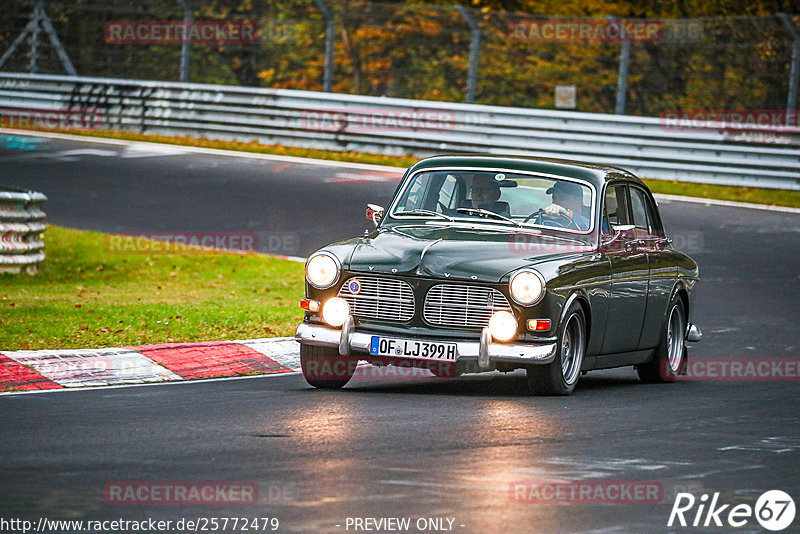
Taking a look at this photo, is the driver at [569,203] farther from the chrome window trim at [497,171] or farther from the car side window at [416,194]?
the car side window at [416,194]

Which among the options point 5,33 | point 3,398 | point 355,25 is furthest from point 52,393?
point 5,33

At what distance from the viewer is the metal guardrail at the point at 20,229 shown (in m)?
16.1

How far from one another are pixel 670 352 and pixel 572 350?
7.09 ft

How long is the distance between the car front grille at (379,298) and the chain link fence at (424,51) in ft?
52.9

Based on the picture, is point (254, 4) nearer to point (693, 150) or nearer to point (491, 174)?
point (693, 150)

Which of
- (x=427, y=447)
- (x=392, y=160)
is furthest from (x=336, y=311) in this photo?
(x=392, y=160)

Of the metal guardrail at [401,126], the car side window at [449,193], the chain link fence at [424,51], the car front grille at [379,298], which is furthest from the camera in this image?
the chain link fence at [424,51]

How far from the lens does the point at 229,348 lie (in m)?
11.8

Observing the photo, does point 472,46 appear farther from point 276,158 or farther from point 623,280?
point 623,280

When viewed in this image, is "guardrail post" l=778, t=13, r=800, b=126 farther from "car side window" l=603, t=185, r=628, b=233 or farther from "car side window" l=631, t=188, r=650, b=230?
"car side window" l=603, t=185, r=628, b=233

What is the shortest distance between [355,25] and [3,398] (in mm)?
19832

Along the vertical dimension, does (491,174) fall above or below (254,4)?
below

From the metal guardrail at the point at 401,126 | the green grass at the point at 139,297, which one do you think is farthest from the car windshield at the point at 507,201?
the metal guardrail at the point at 401,126

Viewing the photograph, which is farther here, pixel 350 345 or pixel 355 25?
pixel 355 25
